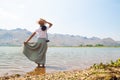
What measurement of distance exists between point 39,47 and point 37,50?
19 centimetres

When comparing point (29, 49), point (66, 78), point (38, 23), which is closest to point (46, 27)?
point (38, 23)

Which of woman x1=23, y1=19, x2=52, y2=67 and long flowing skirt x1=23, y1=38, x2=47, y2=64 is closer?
woman x1=23, y1=19, x2=52, y2=67

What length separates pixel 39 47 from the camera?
13.9 m

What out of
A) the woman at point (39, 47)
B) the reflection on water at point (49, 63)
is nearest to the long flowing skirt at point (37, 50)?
the woman at point (39, 47)

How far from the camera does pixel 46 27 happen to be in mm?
13617

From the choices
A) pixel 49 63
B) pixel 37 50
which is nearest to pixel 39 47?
pixel 37 50

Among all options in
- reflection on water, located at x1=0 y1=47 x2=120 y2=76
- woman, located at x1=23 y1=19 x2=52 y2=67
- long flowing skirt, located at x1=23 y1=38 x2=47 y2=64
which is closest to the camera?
woman, located at x1=23 y1=19 x2=52 y2=67

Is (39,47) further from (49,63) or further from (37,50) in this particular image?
(49,63)

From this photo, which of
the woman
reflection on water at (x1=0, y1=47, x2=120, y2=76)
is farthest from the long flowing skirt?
reflection on water at (x1=0, y1=47, x2=120, y2=76)

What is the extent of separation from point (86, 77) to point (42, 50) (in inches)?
226

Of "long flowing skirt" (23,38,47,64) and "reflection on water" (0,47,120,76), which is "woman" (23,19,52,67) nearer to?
"long flowing skirt" (23,38,47,64)

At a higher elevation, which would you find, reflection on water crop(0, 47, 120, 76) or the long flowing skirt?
the long flowing skirt

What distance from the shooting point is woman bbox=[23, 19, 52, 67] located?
1354 centimetres

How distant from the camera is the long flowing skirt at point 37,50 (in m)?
13.7
